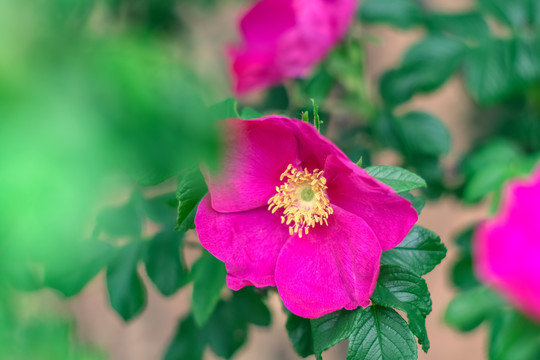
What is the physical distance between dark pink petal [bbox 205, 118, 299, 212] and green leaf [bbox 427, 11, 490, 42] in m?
0.53

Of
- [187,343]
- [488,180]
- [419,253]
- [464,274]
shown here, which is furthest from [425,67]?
[187,343]

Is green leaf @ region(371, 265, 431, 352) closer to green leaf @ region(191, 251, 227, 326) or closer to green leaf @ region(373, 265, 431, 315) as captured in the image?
green leaf @ region(373, 265, 431, 315)

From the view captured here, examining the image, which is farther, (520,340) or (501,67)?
(501,67)

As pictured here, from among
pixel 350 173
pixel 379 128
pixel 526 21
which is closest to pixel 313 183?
pixel 350 173

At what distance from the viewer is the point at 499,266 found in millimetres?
300

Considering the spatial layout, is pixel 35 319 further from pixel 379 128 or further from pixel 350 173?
Result: pixel 379 128

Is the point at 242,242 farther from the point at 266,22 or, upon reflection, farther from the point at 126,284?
the point at 266,22

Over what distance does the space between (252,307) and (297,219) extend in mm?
249

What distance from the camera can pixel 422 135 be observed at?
2.83 ft

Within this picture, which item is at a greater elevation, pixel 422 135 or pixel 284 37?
pixel 284 37

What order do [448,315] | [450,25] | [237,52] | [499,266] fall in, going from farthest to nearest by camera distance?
[450,25] < [237,52] < [448,315] < [499,266]

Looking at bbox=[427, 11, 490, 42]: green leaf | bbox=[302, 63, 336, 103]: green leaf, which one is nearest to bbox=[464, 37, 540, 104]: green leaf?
bbox=[427, 11, 490, 42]: green leaf

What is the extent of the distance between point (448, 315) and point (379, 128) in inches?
14.1

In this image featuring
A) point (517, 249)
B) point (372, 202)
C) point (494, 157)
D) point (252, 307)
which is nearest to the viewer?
point (517, 249)
